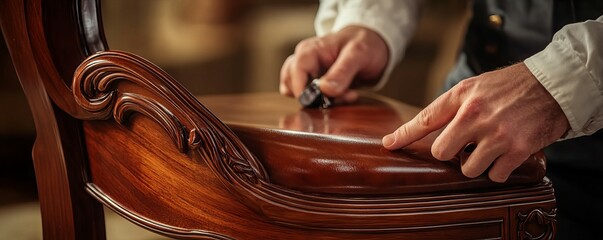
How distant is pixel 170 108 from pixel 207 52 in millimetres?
1412

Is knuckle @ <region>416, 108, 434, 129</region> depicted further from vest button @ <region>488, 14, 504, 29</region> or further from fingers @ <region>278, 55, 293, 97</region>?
vest button @ <region>488, 14, 504, 29</region>

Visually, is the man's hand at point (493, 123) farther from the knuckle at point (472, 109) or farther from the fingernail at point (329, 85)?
the fingernail at point (329, 85)

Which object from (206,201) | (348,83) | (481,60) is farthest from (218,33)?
(206,201)

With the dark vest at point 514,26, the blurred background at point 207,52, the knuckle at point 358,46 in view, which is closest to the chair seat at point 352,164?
the knuckle at point 358,46

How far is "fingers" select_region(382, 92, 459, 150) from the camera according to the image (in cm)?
60

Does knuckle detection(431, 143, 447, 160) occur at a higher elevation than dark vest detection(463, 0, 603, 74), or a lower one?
lower

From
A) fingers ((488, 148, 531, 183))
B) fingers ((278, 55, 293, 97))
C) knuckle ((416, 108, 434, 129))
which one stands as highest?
fingers ((278, 55, 293, 97))

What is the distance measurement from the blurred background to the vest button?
0.93 metres

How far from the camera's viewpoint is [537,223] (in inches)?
24.0

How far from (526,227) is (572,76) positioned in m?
0.13

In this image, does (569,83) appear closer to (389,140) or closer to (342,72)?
(389,140)

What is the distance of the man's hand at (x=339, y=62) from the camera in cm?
92

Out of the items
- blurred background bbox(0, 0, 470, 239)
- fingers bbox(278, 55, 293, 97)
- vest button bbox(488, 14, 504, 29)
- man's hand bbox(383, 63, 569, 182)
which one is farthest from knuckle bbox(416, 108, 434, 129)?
blurred background bbox(0, 0, 470, 239)

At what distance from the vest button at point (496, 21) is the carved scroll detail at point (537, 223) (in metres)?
0.51
